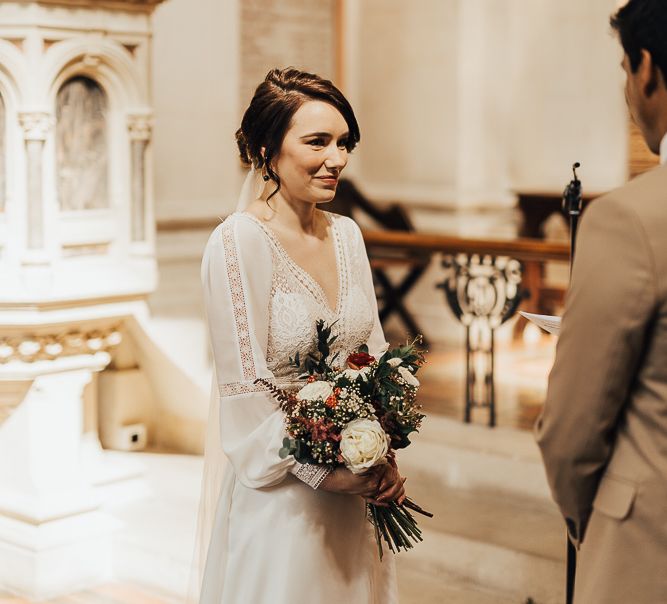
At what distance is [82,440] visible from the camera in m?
5.68

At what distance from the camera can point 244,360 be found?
112 inches

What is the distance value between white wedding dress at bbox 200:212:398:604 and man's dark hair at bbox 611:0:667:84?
117cm

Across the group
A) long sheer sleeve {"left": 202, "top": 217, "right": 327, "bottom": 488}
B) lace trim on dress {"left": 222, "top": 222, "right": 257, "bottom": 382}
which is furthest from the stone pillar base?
lace trim on dress {"left": 222, "top": 222, "right": 257, "bottom": 382}

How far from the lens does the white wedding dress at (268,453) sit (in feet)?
9.32

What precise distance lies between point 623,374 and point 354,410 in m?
0.90

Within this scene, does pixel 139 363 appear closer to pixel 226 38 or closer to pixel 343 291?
pixel 226 38

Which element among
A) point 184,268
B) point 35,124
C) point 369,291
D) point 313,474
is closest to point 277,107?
point 369,291

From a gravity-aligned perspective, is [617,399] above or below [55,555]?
above

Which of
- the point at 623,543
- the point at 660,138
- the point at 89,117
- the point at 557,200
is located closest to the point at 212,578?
the point at 623,543

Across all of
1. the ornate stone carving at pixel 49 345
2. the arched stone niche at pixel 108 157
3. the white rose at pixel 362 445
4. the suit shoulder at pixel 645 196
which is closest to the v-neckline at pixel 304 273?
the white rose at pixel 362 445

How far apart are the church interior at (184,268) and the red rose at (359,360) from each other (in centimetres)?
200

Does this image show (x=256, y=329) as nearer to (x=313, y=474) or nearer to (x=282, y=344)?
(x=282, y=344)

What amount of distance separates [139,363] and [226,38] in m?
2.13

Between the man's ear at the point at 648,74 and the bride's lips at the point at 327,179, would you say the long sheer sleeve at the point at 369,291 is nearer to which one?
the bride's lips at the point at 327,179
